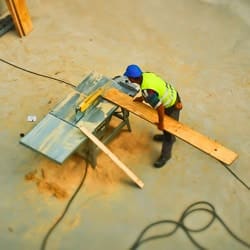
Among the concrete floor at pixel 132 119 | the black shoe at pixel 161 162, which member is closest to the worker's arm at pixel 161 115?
the black shoe at pixel 161 162

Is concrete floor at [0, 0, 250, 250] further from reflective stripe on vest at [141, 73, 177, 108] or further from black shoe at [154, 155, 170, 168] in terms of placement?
reflective stripe on vest at [141, 73, 177, 108]

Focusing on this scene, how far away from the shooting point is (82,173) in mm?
4133

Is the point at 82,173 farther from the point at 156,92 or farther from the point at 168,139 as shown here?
the point at 156,92

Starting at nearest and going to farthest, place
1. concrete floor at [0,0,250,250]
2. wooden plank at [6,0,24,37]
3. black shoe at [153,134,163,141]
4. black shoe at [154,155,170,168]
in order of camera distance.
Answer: concrete floor at [0,0,250,250], black shoe at [154,155,170,168], black shoe at [153,134,163,141], wooden plank at [6,0,24,37]

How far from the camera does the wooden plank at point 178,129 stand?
3.78 metres

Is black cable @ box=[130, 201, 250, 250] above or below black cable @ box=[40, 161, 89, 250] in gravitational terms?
below

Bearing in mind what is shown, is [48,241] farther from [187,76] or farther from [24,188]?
[187,76]

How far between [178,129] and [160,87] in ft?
1.41

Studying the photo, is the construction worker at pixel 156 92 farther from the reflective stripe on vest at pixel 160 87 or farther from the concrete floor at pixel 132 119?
the concrete floor at pixel 132 119

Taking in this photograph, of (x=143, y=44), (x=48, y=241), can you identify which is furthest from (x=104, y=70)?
(x=48, y=241)

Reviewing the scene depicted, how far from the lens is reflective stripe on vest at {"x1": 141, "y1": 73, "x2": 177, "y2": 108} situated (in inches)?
146

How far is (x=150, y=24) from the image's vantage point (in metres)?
5.60

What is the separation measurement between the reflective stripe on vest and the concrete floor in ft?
2.16

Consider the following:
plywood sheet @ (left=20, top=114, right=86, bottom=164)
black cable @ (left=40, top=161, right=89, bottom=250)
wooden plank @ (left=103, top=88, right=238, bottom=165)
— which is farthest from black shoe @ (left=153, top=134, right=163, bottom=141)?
plywood sheet @ (left=20, top=114, right=86, bottom=164)
